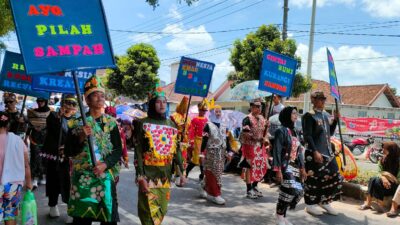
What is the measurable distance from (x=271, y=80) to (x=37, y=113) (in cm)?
436

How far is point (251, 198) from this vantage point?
7.12m

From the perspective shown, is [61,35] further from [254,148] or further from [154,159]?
[254,148]

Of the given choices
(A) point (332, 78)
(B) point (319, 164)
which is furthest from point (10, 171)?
(A) point (332, 78)

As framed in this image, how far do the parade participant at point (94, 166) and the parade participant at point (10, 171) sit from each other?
1000 millimetres

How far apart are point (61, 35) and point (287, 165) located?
3.27m

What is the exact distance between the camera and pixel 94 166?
333 cm

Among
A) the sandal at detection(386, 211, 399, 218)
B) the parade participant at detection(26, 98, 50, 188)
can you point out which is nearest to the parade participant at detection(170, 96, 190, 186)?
the parade participant at detection(26, 98, 50, 188)

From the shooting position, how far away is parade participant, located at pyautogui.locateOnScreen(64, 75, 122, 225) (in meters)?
3.38

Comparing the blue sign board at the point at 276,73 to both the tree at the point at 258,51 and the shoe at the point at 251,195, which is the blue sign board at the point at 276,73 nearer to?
the shoe at the point at 251,195

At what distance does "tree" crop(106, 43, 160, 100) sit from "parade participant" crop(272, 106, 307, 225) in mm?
21190

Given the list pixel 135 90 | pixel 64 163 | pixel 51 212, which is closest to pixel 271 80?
pixel 64 163

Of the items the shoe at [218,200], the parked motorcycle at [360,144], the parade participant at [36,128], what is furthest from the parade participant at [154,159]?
the parked motorcycle at [360,144]

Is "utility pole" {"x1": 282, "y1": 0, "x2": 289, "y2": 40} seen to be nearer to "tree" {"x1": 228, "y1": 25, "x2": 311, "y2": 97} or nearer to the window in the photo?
"tree" {"x1": 228, "y1": 25, "x2": 311, "y2": 97}

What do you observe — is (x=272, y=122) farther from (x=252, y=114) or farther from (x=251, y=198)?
(x=251, y=198)
